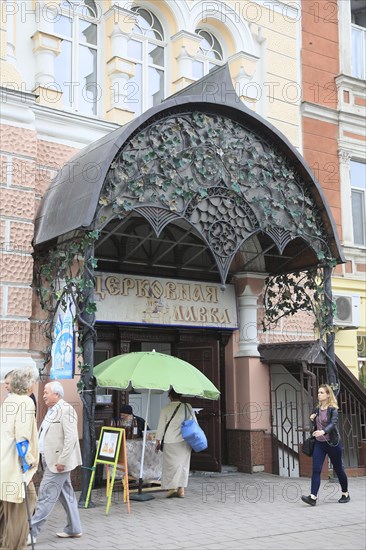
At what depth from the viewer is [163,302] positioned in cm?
1205

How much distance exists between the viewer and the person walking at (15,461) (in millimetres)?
6164

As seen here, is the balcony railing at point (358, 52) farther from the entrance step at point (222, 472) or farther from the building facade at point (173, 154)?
the entrance step at point (222, 472)

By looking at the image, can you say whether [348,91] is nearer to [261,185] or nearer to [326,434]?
→ [261,185]

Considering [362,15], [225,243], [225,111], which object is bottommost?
[225,243]

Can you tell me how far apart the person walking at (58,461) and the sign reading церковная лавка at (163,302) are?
153 inches

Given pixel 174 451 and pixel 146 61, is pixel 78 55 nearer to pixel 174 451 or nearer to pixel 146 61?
pixel 146 61

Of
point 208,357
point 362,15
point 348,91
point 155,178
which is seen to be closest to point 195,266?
point 208,357

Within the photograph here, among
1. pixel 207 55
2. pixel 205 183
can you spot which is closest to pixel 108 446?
pixel 205 183

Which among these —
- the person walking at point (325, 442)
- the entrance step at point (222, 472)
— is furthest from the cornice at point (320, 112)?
the entrance step at point (222, 472)

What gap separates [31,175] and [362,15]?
1052 centimetres

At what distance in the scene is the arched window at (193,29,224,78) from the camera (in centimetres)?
1362

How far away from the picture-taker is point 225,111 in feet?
34.6

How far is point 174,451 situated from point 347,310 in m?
5.93

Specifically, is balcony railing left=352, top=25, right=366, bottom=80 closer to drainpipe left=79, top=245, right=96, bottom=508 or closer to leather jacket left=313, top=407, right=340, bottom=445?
leather jacket left=313, top=407, right=340, bottom=445
